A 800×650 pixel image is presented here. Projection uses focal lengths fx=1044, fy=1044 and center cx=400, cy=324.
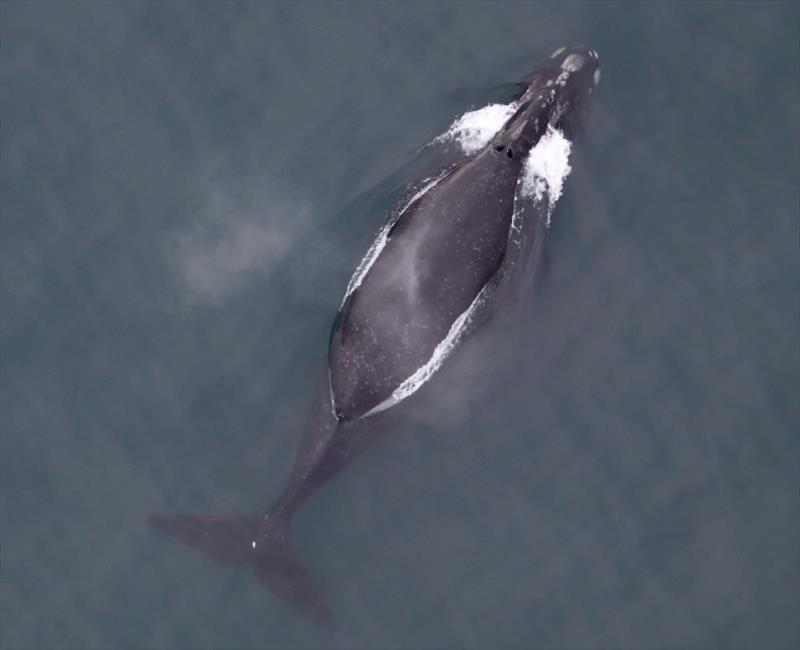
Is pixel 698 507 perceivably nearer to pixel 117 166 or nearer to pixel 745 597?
pixel 745 597

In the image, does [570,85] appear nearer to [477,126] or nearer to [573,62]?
[573,62]

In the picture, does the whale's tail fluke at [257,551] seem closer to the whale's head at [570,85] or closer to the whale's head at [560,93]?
the whale's head at [560,93]

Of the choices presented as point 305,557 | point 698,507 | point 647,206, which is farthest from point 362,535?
point 647,206

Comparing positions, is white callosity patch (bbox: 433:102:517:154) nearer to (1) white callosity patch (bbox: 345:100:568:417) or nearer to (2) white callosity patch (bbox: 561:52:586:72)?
(1) white callosity patch (bbox: 345:100:568:417)

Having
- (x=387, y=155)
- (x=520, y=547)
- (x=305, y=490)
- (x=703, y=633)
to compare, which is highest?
(x=387, y=155)

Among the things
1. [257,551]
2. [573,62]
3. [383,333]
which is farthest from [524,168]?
[257,551]

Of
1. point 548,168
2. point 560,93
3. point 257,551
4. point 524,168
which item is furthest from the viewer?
point 560,93
